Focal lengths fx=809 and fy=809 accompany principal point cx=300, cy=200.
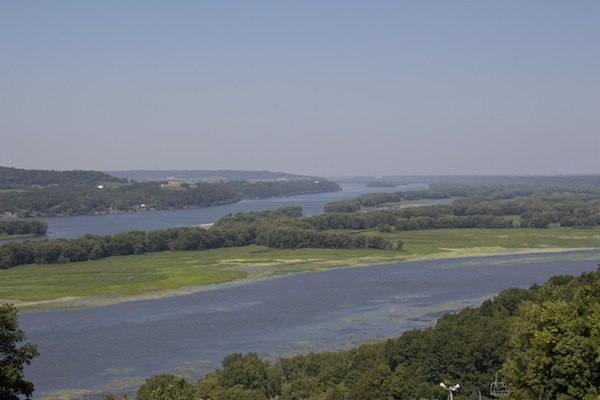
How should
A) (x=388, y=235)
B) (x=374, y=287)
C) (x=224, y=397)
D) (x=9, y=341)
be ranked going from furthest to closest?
(x=388, y=235)
(x=374, y=287)
(x=224, y=397)
(x=9, y=341)

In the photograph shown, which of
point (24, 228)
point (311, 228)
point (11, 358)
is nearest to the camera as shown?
point (11, 358)

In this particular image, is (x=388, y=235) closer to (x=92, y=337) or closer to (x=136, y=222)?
(x=136, y=222)

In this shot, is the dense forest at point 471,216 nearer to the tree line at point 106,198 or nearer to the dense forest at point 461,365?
the tree line at point 106,198

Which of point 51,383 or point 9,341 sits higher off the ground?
point 9,341

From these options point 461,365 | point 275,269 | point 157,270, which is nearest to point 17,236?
point 157,270

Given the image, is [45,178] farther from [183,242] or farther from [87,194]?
[183,242]

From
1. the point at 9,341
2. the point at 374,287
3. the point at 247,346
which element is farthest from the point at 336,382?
the point at 374,287

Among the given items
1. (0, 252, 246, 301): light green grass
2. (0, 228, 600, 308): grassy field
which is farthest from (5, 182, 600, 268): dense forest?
(0, 252, 246, 301): light green grass
